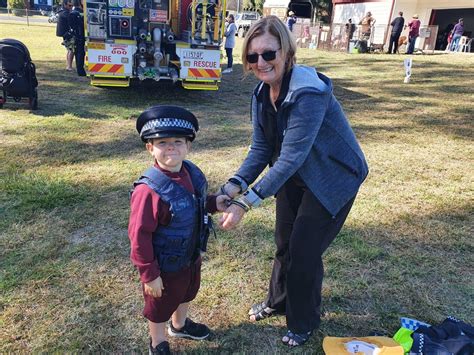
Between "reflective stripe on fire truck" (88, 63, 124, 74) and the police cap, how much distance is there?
6.62 meters

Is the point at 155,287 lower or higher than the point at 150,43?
lower

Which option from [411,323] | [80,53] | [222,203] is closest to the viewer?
[222,203]

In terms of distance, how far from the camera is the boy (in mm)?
1895

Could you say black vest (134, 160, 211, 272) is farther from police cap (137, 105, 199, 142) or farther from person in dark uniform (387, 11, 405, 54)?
person in dark uniform (387, 11, 405, 54)

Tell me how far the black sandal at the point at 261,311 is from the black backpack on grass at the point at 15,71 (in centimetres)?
603

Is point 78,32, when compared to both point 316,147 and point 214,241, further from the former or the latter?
point 316,147

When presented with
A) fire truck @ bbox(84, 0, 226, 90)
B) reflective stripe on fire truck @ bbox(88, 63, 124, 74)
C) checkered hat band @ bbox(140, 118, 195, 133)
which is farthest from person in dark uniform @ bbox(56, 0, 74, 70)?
checkered hat band @ bbox(140, 118, 195, 133)

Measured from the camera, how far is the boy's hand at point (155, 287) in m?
1.96

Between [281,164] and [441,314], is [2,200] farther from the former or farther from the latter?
[441,314]

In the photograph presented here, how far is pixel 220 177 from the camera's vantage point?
4.92 metres

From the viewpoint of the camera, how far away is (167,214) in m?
1.92

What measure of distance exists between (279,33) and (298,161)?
0.65 metres

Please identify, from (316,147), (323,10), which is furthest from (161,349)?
(323,10)

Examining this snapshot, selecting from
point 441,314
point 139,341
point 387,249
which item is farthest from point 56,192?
point 441,314
